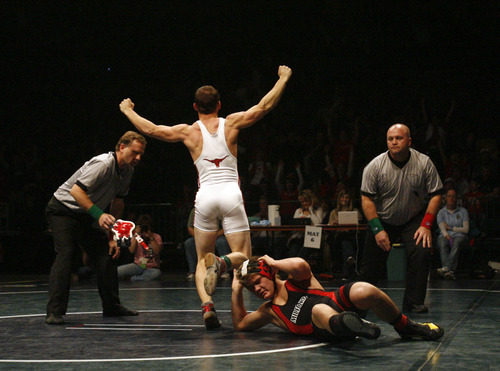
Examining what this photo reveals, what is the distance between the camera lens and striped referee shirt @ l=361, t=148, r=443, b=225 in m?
6.03

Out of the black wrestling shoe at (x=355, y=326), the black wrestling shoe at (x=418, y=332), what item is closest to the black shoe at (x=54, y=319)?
the black wrestling shoe at (x=355, y=326)

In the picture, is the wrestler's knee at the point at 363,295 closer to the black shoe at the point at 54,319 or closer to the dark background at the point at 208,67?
the black shoe at the point at 54,319

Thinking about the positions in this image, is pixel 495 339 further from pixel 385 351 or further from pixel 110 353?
pixel 110 353

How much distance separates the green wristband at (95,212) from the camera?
5568 mm

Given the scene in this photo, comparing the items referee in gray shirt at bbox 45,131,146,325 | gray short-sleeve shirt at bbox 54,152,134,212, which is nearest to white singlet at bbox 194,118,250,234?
referee in gray shirt at bbox 45,131,146,325

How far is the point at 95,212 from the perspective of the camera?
18.4ft

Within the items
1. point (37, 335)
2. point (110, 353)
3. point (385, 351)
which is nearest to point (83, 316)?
point (37, 335)

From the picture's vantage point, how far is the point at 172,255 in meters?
13.1

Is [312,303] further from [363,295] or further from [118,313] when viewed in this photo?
[118,313]

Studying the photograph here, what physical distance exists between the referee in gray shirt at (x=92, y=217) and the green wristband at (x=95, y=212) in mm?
18

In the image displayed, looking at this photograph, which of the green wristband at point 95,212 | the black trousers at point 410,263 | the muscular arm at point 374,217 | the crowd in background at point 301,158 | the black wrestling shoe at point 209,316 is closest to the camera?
the black wrestling shoe at point 209,316

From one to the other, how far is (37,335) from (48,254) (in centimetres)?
854

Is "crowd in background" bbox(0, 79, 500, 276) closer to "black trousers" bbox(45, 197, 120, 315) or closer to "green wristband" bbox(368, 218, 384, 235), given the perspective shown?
"green wristband" bbox(368, 218, 384, 235)

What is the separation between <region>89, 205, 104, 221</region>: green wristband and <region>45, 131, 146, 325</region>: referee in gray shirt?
0.7 inches
